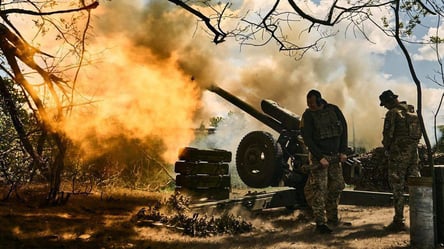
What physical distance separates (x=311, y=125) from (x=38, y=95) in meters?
4.26

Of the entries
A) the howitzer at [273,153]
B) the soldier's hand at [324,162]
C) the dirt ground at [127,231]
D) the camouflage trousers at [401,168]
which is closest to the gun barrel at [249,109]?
the howitzer at [273,153]

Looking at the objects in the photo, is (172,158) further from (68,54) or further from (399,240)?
(399,240)

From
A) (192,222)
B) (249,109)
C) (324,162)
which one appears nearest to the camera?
(192,222)

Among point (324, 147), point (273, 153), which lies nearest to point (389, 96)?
point (324, 147)

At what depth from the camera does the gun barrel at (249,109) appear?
10672 millimetres

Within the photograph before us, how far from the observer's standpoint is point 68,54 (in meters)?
6.75

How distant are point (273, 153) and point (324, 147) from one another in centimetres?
275

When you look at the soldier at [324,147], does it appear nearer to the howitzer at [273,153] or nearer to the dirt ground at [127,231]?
the dirt ground at [127,231]

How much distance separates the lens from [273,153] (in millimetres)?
9734

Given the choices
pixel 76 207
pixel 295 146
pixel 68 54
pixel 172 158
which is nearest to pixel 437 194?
pixel 295 146

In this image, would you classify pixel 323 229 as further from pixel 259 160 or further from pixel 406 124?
pixel 259 160

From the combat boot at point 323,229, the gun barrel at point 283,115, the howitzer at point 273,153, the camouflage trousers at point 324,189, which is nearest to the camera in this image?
the combat boot at point 323,229

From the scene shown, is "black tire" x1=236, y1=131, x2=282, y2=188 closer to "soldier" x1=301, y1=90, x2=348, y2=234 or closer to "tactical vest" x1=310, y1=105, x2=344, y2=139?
"soldier" x1=301, y1=90, x2=348, y2=234

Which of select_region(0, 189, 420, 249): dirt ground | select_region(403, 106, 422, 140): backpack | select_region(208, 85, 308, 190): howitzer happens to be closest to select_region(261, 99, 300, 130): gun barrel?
select_region(208, 85, 308, 190): howitzer
